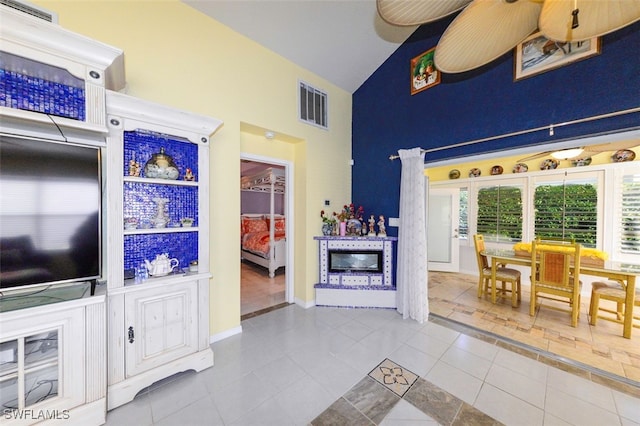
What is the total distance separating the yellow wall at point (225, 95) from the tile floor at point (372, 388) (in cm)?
70

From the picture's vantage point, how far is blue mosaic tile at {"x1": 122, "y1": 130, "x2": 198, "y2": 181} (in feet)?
6.05

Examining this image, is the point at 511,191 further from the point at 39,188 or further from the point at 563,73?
the point at 39,188

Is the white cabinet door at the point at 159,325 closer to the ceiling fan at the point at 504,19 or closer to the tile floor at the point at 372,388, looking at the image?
the tile floor at the point at 372,388

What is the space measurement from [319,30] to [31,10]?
244cm

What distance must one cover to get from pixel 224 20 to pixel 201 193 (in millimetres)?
1947

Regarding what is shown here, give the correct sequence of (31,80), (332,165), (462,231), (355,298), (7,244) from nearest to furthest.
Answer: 1. (7,244)
2. (31,80)
3. (355,298)
4. (332,165)
5. (462,231)

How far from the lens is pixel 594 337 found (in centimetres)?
248

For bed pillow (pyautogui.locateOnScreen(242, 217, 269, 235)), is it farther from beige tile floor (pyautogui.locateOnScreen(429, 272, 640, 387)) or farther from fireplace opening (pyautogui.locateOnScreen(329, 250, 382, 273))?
beige tile floor (pyautogui.locateOnScreen(429, 272, 640, 387))

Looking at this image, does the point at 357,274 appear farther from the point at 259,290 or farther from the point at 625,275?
the point at 625,275

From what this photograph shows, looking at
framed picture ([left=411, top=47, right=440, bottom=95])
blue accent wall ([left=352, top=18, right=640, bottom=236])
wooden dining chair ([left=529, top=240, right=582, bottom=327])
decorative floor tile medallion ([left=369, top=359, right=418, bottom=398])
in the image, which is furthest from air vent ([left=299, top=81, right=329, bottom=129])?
wooden dining chair ([left=529, top=240, right=582, bottom=327])

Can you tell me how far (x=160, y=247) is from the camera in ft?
6.61

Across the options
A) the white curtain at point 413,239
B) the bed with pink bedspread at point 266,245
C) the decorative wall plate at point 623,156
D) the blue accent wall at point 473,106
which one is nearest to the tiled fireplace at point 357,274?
the white curtain at point 413,239

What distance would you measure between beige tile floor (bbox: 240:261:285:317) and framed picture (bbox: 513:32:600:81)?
13.5ft

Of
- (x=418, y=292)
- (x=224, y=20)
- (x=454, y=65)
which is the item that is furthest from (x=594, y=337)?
(x=224, y=20)
